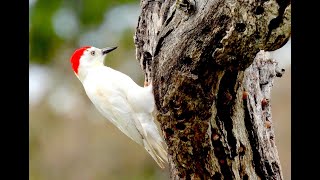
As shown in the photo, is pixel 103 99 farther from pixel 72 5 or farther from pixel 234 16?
pixel 72 5

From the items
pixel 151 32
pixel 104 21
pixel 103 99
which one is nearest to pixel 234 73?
pixel 151 32

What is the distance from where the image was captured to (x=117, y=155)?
544 centimetres

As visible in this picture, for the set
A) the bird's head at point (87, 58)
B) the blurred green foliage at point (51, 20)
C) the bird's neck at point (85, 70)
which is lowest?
the blurred green foliage at point (51, 20)

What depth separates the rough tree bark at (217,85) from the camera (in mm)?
1659

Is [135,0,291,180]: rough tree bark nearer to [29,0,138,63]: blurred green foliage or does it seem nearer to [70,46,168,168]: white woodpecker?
[70,46,168,168]: white woodpecker

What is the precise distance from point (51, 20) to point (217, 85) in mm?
4164

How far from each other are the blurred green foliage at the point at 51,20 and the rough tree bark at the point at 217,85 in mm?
3528

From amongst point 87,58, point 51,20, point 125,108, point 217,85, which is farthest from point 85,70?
point 51,20

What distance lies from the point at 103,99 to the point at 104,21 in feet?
11.0

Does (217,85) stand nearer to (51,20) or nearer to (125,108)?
(125,108)

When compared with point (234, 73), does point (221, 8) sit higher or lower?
higher

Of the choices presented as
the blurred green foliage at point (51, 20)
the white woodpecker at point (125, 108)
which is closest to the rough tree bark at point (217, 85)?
the white woodpecker at point (125, 108)

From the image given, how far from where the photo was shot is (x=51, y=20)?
19.1 feet

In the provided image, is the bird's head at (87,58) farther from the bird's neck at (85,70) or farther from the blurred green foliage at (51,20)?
the blurred green foliage at (51,20)
